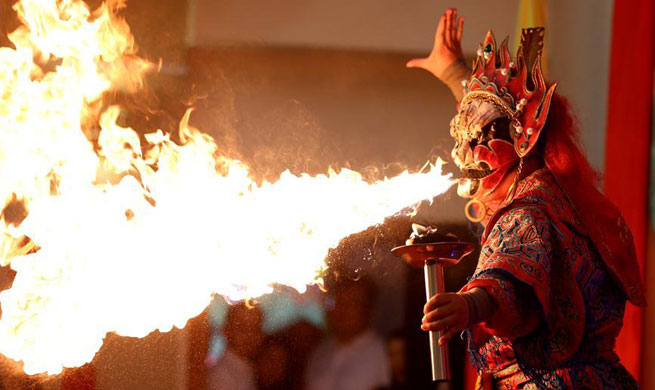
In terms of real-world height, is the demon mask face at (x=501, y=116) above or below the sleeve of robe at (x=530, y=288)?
above

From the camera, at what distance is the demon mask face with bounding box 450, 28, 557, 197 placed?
2.17 m

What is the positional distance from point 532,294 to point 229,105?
2.11m

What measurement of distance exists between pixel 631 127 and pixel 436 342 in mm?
1579

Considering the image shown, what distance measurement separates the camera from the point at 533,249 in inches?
73.3

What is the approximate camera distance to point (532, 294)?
1.83 m

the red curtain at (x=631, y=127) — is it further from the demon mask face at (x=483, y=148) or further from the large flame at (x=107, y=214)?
the demon mask face at (x=483, y=148)

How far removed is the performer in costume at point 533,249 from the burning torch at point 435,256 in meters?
0.08

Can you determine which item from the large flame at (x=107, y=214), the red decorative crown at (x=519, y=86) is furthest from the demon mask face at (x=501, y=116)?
the large flame at (x=107, y=214)

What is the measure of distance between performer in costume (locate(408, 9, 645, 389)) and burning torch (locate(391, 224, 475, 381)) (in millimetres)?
84

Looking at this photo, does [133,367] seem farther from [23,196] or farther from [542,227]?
[542,227]

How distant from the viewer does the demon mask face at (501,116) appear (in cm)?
217

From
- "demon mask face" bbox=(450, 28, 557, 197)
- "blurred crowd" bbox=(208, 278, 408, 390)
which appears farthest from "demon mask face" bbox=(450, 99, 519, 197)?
"blurred crowd" bbox=(208, 278, 408, 390)

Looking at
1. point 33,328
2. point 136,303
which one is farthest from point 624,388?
point 33,328

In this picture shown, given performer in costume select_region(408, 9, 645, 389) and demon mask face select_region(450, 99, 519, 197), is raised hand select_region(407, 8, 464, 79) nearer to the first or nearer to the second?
performer in costume select_region(408, 9, 645, 389)
